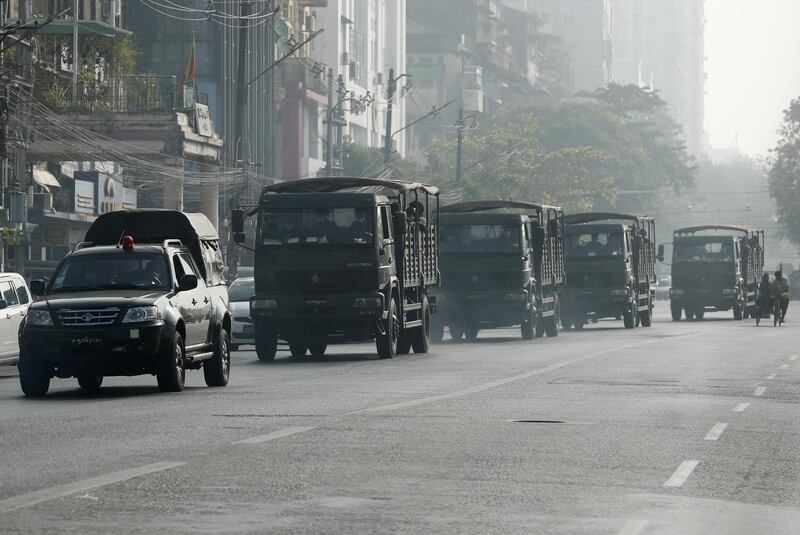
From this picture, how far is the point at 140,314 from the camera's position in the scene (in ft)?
66.4

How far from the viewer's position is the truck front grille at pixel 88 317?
20.2 m

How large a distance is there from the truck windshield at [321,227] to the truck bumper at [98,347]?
9994 millimetres

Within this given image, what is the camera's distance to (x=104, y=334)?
20078 millimetres

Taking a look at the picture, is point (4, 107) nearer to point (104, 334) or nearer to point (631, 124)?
point (104, 334)

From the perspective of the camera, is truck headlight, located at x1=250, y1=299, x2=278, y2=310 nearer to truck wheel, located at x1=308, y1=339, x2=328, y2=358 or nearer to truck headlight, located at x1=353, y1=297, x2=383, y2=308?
truck headlight, located at x1=353, y1=297, x2=383, y2=308

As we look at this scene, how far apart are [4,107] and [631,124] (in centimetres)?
10480

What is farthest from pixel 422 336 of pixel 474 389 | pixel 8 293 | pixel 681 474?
pixel 681 474

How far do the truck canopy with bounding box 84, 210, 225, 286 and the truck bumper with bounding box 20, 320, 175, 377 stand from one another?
4084 mm

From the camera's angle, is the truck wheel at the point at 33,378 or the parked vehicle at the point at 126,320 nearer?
the parked vehicle at the point at 126,320

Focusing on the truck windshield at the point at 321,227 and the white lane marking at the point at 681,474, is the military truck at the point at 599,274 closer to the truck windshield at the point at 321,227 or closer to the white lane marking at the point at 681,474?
the truck windshield at the point at 321,227

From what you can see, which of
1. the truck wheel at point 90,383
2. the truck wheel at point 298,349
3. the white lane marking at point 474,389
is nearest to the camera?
the white lane marking at point 474,389

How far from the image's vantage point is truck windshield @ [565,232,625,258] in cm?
5028

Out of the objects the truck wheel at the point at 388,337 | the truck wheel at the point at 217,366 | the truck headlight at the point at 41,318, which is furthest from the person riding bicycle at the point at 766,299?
the truck headlight at the point at 41,318

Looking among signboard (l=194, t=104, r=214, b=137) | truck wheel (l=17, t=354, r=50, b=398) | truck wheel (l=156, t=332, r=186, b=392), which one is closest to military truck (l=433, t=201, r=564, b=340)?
signboard (l=194, t=104, r=214, b=137)
